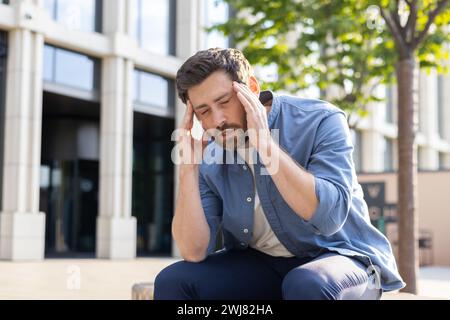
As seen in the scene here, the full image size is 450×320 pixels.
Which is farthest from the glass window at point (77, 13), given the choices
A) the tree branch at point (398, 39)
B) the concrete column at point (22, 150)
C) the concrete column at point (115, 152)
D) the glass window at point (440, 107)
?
the glass window at point (440, 107)

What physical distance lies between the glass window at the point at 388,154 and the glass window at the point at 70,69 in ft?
60.7

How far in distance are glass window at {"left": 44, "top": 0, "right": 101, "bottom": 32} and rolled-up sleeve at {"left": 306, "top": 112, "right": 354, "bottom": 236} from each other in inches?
607

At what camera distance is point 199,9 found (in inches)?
814

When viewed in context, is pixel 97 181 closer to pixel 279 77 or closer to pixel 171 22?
pixel 171 22

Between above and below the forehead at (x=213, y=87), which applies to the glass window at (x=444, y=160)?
above

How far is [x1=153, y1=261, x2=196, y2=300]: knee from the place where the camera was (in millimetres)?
2428

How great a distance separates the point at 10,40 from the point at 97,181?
609 centimetres

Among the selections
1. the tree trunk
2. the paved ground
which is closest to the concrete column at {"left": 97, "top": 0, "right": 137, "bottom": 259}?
the paved ground

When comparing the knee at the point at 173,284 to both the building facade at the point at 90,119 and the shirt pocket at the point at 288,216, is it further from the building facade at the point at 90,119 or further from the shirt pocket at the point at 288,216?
the building facade at the point at 90,119

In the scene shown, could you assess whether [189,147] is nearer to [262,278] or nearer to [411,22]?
[262,278]

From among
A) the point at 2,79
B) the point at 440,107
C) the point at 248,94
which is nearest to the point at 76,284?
the point at 2,79

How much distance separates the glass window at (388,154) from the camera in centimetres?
3303

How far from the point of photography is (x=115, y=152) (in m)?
18.3

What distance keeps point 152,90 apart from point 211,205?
17.4 metres
